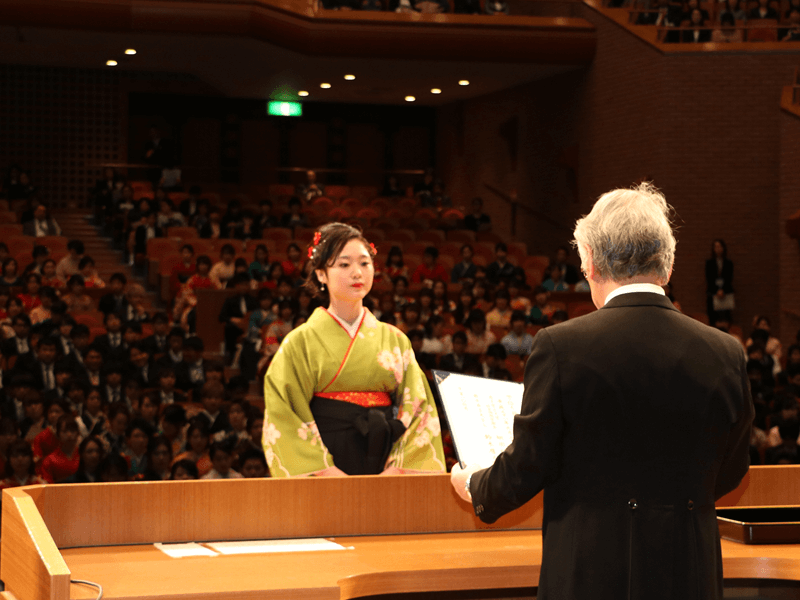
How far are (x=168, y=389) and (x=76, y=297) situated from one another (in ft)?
4.67

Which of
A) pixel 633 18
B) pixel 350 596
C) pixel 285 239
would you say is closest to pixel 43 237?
pixel 285 239

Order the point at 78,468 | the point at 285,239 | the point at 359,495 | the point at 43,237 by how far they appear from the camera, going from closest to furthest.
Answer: the point at 359,495 < the point at 78,468 < the point at 43,237 < the point at 285,239

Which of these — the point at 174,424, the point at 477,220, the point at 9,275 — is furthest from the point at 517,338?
the point at 477,220

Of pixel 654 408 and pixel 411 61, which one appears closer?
pixel 654 408

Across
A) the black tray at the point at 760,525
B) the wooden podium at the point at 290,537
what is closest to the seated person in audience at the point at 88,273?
the wooden podium at the point at 290,537

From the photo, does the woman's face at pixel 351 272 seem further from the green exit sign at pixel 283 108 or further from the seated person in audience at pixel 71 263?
the green exit sign at pixel 283 108

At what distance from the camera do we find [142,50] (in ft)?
30.0

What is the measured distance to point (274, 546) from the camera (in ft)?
5.76

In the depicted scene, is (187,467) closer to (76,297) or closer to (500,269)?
(76,297)

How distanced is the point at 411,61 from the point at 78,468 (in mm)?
5850

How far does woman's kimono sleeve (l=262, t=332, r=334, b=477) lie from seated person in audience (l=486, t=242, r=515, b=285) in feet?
17.5

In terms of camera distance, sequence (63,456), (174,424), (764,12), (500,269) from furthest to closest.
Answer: (764,12)
(500,269)
(174,424)
(63,456)

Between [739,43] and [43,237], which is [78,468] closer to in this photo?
[43,237]

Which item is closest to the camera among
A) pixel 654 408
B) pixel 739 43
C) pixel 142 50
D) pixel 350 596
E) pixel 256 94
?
pixel 654 408
